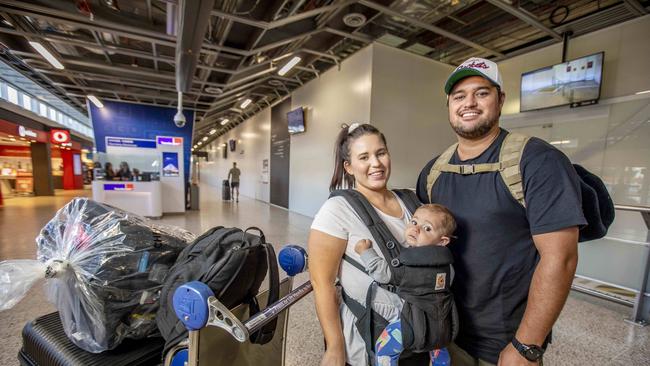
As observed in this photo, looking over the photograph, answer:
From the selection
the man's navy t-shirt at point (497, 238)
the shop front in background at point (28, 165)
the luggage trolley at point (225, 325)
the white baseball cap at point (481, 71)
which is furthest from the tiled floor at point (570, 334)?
the shop front in background at point (28, 165)

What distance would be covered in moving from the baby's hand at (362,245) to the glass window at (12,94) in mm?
14565

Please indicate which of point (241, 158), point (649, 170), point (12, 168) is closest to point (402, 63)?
point (649, 170)

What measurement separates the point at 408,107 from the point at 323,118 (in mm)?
2226

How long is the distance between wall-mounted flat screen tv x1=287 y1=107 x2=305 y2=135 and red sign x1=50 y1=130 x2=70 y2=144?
11396 mm

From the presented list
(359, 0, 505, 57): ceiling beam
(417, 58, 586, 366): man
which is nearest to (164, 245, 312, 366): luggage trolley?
(417, 58, 586, 366): man

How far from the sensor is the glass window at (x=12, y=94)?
948cm

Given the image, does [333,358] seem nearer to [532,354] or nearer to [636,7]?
[532,354]

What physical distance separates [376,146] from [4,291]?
4.58ft

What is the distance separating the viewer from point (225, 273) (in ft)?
2.80

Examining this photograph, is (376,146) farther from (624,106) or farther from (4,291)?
(624,106)

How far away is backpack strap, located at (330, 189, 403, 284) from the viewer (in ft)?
2.77

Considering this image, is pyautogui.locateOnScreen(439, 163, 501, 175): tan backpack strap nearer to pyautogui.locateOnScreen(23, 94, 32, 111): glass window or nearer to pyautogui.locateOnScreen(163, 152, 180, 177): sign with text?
pyautogui.locateOnScreen(163, 152, 180, 177): sign with text

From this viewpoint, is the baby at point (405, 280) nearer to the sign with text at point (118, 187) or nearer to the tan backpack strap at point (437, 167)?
the tan backpack strap at point (437, 167)

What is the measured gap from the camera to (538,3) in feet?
13.1
